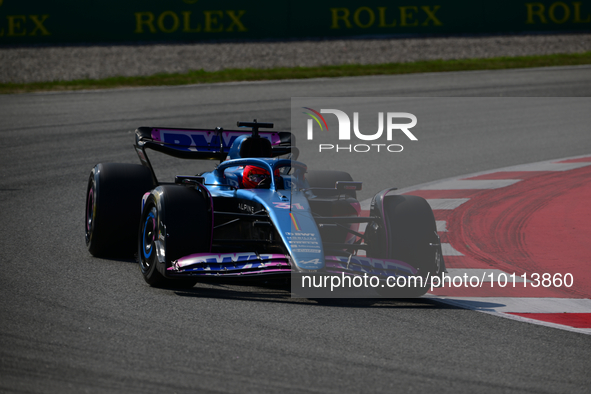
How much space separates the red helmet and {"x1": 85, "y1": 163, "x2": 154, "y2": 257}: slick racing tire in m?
1.05

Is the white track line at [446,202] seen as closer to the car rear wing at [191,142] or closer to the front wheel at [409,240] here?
the car rear wing at [191,142]

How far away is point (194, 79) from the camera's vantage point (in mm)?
16672

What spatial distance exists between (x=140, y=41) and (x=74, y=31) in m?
1.59

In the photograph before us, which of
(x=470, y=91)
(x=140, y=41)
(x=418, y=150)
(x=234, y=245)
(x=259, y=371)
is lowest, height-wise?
(x=259, y=371)

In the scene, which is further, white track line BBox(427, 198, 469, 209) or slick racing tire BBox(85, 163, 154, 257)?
white track line BBox(427, 198, 469, 209)

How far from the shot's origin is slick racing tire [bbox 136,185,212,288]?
5480mm

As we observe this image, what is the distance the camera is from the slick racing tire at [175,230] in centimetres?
548

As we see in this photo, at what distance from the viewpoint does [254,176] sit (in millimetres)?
6227

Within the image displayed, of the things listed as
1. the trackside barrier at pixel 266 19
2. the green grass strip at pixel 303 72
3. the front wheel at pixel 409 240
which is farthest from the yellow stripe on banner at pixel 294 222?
the trackside barrier at pixel 266 19

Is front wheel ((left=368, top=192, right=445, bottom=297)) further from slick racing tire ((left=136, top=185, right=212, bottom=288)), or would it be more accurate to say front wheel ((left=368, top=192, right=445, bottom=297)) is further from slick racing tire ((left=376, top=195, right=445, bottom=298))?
slick racing tire ((left=136, top=185, right=212, bottom=288))

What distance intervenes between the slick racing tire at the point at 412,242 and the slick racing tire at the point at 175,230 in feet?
4.29

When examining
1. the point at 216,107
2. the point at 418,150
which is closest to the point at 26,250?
the point at 418,150

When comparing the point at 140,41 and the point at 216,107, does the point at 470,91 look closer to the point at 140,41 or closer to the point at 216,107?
the point at 216,107

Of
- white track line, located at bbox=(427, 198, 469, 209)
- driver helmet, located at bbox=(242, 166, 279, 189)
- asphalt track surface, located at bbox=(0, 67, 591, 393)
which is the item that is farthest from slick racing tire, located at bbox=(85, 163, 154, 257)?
white track line, located at bbox=(427, 198, 469, 209)
